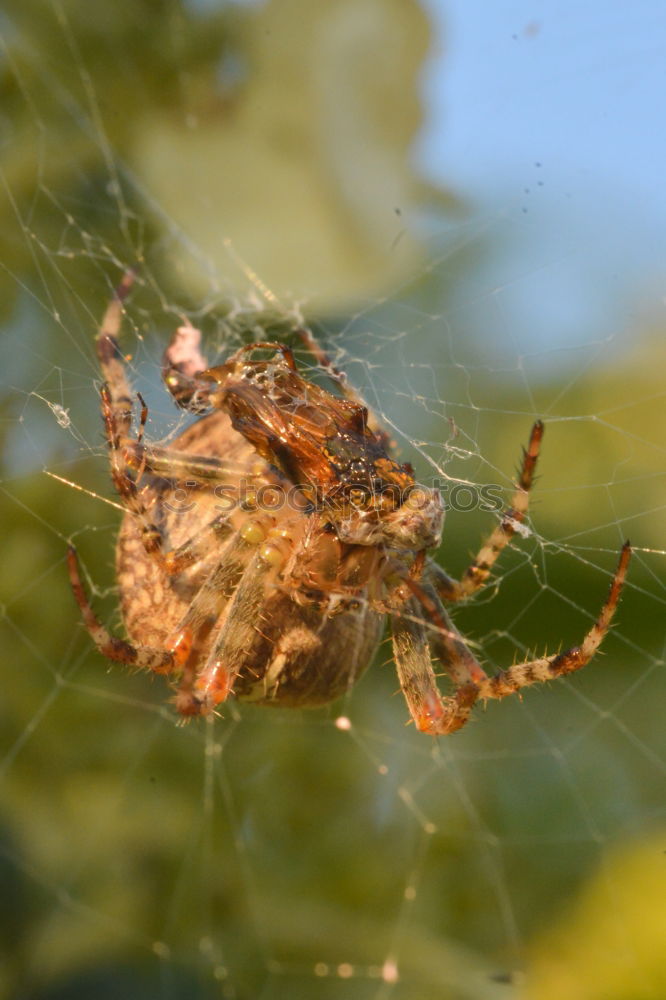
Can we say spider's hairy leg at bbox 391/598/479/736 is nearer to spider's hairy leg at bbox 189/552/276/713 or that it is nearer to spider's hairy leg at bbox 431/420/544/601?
spider's hairy leg at bbox 431/420/544/601

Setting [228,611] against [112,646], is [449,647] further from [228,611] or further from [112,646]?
A: [112,646]

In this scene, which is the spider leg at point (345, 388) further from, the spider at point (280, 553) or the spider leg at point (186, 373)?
the spider leg at point (186, 373)

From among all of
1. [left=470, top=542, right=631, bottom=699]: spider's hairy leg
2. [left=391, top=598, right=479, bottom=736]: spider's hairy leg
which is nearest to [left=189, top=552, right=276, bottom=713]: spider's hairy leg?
[left=391, top=598, right=479, bottom=736]: spider's hairy leg

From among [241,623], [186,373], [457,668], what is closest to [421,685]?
[457,668]

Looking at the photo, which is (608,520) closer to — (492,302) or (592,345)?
(592,345)

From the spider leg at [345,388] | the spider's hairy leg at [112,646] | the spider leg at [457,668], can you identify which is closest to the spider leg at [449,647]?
the spider leg at [457,668]

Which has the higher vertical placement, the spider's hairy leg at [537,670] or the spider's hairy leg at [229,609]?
the spider's hairy leg at [229,609]
